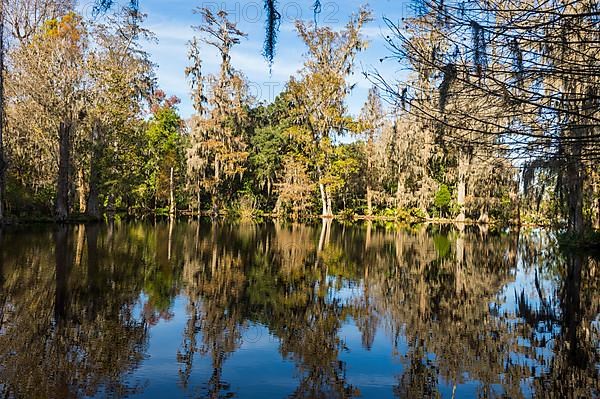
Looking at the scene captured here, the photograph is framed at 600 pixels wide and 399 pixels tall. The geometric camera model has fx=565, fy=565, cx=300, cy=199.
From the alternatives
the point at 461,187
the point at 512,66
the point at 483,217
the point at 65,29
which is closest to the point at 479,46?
the point at 512,66

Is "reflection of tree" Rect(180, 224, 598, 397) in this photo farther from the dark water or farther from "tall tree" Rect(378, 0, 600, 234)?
"tall tree" Rect(378, 0, 600, 234)

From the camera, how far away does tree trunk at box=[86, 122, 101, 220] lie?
25.1 meters

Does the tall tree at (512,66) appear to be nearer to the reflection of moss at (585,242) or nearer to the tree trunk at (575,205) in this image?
the tree trunk at (575,205)

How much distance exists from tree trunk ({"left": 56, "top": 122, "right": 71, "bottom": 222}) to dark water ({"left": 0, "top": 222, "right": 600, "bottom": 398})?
10560 mm

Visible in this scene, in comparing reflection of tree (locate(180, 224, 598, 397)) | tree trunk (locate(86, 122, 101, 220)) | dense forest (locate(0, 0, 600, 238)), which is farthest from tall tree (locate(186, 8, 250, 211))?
reflection of tree (locate(180, 224, 598, 397))

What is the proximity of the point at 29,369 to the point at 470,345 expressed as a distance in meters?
4.17

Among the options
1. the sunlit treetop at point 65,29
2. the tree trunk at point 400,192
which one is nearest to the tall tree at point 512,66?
the sunlit treetop at point 65,29

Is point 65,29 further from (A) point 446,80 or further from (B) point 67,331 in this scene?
(A) point 446,80

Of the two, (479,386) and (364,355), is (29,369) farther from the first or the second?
(479,386)

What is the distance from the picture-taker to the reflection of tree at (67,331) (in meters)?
4.35

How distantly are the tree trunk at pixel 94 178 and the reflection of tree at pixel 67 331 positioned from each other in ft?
49.4

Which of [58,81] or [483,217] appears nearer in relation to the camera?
[58,81]

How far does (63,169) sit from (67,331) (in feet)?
60.3

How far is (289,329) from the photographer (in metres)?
6.46
